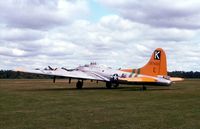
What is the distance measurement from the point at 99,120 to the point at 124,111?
284 centimetres

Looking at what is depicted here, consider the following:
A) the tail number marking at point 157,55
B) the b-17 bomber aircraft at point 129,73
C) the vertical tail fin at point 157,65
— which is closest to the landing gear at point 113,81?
the b-17 bomber aircraft at point 129,73

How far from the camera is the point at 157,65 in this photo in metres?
34.7

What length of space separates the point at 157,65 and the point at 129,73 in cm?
274

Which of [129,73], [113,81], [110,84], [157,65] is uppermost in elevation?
[157,65]

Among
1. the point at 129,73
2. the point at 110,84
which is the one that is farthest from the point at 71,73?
the point at 129,73

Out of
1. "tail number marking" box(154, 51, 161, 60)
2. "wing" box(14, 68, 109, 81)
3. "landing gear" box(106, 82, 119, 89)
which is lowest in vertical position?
"landing gear" box(106, 82, 119, 89)

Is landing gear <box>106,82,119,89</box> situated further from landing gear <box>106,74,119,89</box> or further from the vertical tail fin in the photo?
the vertical tail fin

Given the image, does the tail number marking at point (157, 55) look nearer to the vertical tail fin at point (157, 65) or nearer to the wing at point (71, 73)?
the vertical tail fin at point (157, 65)

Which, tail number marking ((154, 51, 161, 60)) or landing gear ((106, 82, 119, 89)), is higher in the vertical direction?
tail number marking ((154, 51, 161, 60))

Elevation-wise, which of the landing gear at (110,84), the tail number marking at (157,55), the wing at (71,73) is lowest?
the landing gear at (110,84)

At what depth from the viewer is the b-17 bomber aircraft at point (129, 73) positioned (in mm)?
33938

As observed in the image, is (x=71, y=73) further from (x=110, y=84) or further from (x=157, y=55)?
(x=157, y=55)

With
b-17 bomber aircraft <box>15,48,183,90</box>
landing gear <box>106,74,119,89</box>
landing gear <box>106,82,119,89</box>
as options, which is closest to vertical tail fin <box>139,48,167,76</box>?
b-17 bomber aircraft <box>15,48,183,90</box>

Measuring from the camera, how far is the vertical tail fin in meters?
34.6
